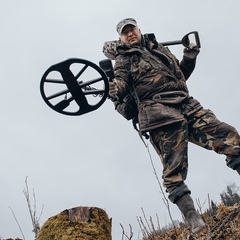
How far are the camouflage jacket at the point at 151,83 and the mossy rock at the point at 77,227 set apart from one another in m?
1.17

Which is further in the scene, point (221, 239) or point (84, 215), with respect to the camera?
point (221, 239)

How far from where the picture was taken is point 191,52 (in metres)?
3.80

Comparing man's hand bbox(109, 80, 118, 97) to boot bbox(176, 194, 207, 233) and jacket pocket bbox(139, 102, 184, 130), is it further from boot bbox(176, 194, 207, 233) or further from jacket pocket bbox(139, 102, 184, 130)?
boot bbox(176, 194, 207, 233)

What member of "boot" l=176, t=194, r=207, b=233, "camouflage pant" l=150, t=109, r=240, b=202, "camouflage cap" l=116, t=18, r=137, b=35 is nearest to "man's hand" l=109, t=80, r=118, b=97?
"camouflage pant" l=150, t=109, r=240, b=202

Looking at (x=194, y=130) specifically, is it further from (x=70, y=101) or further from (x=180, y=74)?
(x=70, y=101)

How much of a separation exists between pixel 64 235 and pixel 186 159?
A: 140 centimetres

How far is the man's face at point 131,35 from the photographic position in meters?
3.77

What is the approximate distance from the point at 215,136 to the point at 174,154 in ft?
1.31

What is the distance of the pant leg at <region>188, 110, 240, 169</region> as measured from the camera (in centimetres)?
307

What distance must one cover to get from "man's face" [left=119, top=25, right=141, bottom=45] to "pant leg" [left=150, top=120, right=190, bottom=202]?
1.02 meters

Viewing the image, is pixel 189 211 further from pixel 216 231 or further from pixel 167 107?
pixel 167 107

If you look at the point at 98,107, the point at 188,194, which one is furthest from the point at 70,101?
the point at 188,194

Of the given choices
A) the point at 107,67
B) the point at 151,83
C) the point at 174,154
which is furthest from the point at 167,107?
the point at 107,67

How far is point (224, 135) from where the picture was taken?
3.19m
